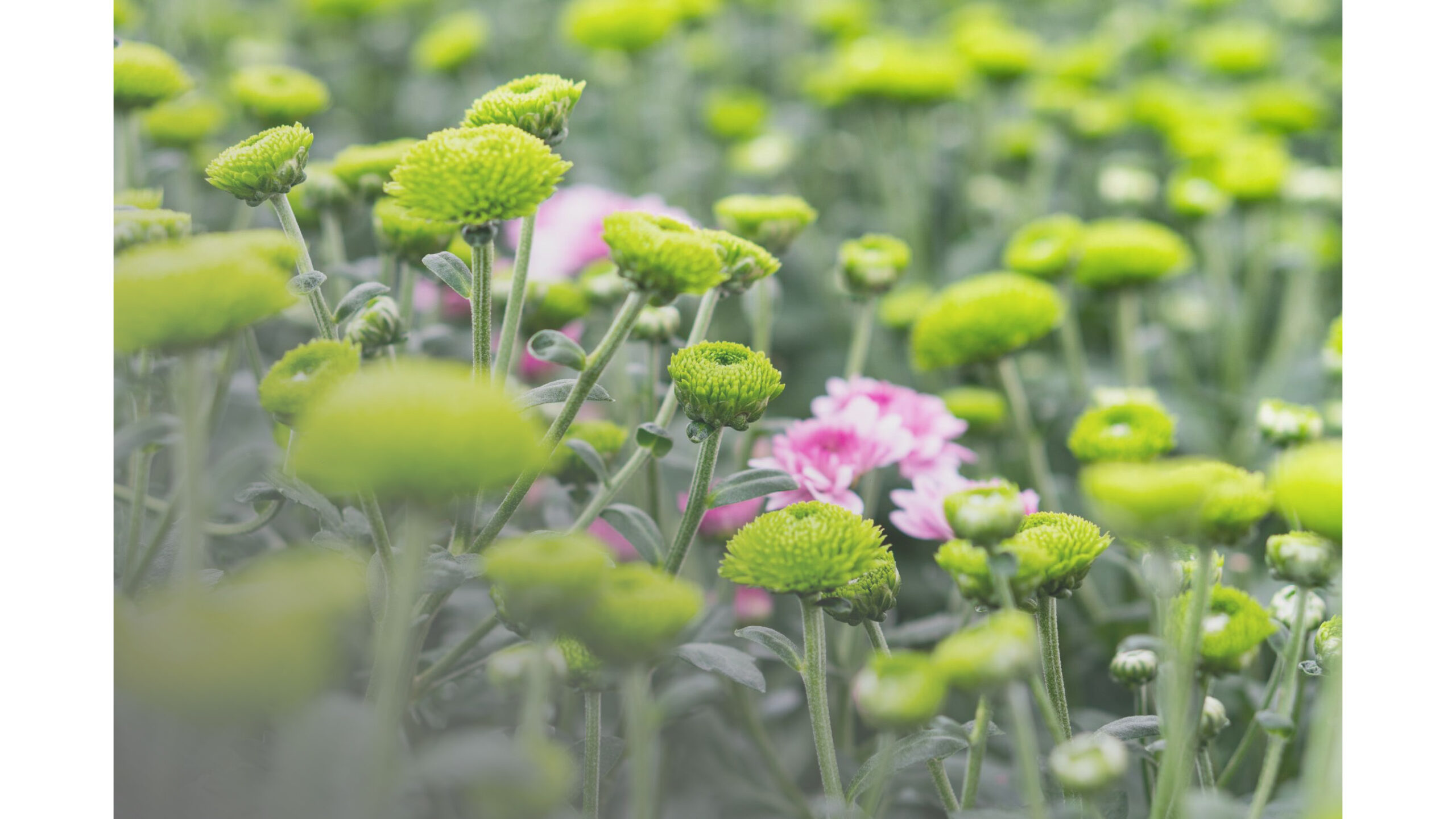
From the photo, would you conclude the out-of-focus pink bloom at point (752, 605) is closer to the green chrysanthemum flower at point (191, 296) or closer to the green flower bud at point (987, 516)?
the green flower bud at point (987, 516)

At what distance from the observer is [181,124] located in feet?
3.27

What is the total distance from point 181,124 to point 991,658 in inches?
36.2

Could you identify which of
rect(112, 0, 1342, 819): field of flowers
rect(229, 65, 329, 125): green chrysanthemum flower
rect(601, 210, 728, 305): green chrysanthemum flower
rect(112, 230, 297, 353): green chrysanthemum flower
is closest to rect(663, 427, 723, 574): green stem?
rect(112, 0, 1342, 819): field of flowers

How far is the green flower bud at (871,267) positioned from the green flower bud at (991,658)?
450 mm

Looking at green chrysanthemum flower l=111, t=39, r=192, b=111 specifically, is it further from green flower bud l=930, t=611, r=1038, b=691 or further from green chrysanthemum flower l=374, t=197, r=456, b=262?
green flower bud l=930, t=611, r=1038, b=691

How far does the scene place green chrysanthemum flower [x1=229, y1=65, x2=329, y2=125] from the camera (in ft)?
2.76

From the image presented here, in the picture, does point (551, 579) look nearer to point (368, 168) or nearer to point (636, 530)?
point (636, 530)

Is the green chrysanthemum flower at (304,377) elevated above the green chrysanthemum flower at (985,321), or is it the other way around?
the green chrysanthemum flower at (304,377)

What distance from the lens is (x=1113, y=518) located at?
0.46m

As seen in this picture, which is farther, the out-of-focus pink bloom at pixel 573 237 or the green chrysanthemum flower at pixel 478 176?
the out-of-focus pink bloom at pixel 573 237

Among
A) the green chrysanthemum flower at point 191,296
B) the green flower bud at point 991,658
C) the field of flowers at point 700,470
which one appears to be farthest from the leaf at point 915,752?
the green chrysanthemum flower at point 191,296

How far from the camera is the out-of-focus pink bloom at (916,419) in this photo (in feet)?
2.42
